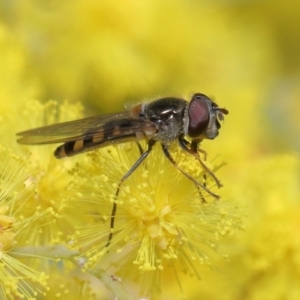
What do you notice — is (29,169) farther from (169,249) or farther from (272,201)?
(272,201)

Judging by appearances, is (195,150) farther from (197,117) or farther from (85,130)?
(85,130)

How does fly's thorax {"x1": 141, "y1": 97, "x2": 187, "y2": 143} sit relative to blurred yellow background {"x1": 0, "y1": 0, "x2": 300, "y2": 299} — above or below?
above

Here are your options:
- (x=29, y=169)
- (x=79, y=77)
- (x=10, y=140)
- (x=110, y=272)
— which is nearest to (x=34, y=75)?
(x=79, y=77)

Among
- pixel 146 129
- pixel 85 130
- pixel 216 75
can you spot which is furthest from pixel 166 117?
pixel 216 75

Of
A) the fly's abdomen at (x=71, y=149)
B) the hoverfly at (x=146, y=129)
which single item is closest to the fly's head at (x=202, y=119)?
the hoverfly at (x=146, y=129)

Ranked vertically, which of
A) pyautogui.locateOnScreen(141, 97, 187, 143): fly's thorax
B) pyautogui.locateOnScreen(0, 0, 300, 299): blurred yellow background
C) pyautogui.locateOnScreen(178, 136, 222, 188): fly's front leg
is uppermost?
pyautogui.locateOnScreen(141, 97, 187, 143): fly's thorax

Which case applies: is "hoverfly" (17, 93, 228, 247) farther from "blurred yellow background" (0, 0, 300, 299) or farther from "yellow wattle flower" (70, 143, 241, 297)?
"blurred yellow background" (0, 0, 300, 299)

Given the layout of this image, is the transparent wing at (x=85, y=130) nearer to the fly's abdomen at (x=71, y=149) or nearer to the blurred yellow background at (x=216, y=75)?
the fly's abdomen at (x=71, y=149)

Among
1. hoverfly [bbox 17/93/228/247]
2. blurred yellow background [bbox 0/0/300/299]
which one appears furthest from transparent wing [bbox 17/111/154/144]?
blurred yellow background [bbox 0/0/300/299]
